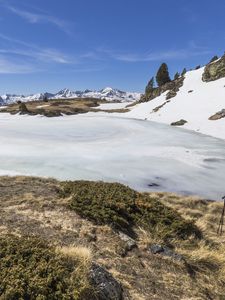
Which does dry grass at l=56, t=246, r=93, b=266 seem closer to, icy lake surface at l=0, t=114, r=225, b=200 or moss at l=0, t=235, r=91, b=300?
moss at l=0, t=235, r=91, b=300

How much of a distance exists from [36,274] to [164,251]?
187 inches

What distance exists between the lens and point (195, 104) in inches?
2250

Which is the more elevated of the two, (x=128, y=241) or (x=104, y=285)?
(x=104, y=285)

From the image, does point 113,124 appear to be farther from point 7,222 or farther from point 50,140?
point 7,222

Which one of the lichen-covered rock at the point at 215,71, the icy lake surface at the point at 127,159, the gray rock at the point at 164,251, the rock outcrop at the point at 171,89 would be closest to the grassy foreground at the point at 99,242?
the gray rock at the point at 164,251

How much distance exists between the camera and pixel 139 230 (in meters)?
11.6

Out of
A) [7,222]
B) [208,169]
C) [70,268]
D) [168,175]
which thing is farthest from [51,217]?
[208,169]

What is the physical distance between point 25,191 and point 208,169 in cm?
1367

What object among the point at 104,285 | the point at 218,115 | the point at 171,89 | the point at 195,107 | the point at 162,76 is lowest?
the point at 104,285

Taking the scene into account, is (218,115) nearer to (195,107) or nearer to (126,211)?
(195,107)

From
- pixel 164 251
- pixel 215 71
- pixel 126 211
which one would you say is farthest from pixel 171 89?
pixel 164 251

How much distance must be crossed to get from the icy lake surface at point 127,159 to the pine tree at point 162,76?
Answer: 59185 mm

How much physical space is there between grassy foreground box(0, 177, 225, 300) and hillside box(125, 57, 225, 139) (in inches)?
1139

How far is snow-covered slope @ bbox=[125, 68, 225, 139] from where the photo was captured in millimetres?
45578
